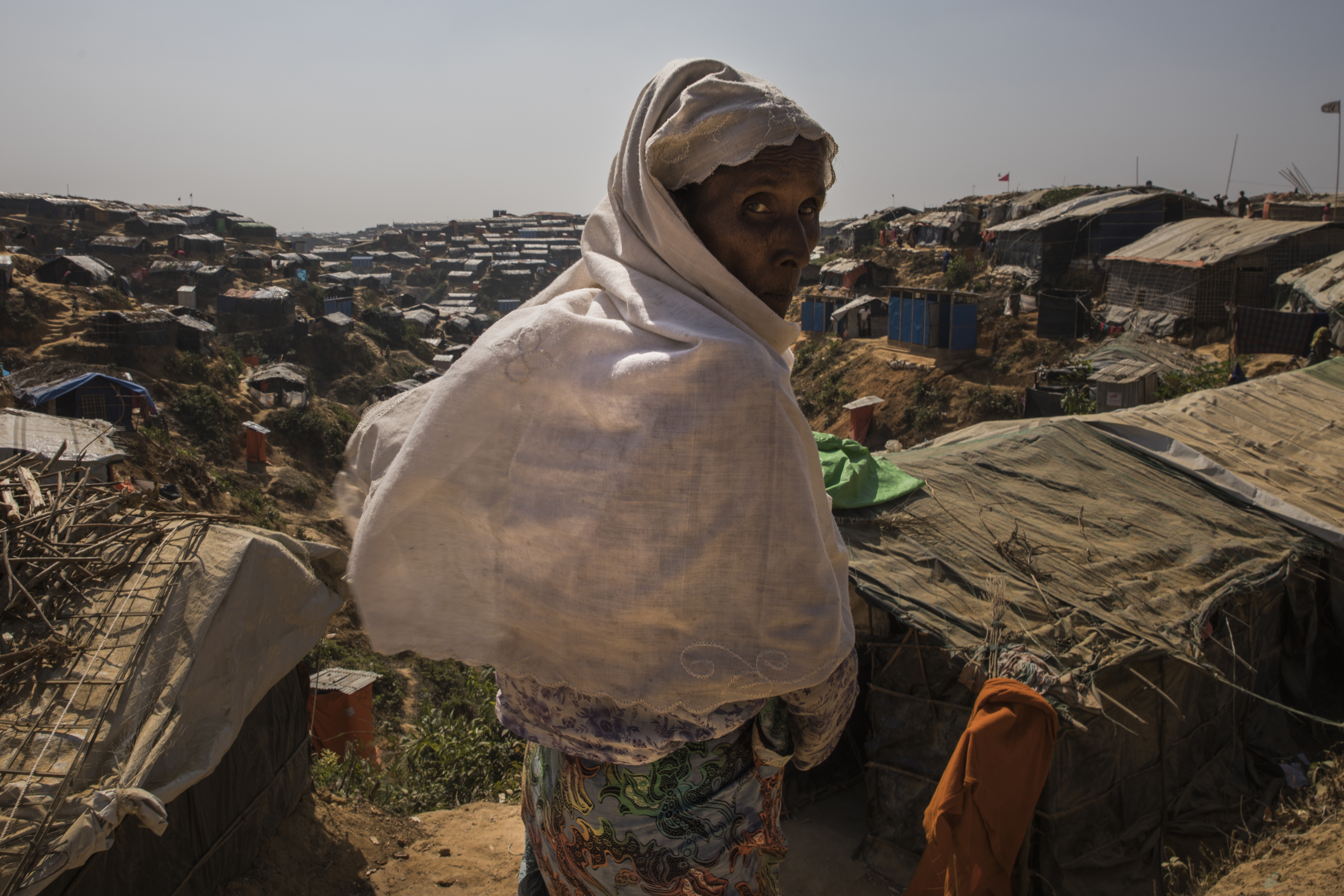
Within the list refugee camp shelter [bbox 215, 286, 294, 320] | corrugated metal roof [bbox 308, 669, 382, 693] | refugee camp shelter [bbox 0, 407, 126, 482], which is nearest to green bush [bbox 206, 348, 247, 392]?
refugee camp shelter [bbox 215, 286, 294, 320]

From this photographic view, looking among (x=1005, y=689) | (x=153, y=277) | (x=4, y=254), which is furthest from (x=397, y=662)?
(x=153, y=277)

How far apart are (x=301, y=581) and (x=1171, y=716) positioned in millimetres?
5186

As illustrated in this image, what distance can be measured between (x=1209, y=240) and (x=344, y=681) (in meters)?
21.2

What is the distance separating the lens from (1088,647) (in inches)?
177

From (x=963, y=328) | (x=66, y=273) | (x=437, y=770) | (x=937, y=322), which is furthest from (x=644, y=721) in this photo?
(x=66, y=273)

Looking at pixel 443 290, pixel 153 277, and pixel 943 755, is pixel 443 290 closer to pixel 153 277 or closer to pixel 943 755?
pixel 153 277

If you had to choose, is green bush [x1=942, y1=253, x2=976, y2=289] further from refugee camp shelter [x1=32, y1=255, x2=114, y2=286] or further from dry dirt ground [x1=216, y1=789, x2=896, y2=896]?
refugee camp shelter [x1=32, y1=255, x2=114, y2=286]

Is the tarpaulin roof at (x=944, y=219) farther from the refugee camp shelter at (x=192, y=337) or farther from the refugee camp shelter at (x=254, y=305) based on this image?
the refugee camp shelter at (x=192, y=337)

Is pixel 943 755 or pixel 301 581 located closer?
pixel 301 581

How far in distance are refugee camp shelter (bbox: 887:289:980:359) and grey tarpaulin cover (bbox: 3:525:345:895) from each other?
65.4 feet

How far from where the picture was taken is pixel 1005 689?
10.5 feet

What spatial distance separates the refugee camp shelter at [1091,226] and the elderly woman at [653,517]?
84.6ft

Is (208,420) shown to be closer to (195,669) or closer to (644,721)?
(195,669)

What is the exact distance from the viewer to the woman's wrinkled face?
1.14 metres
